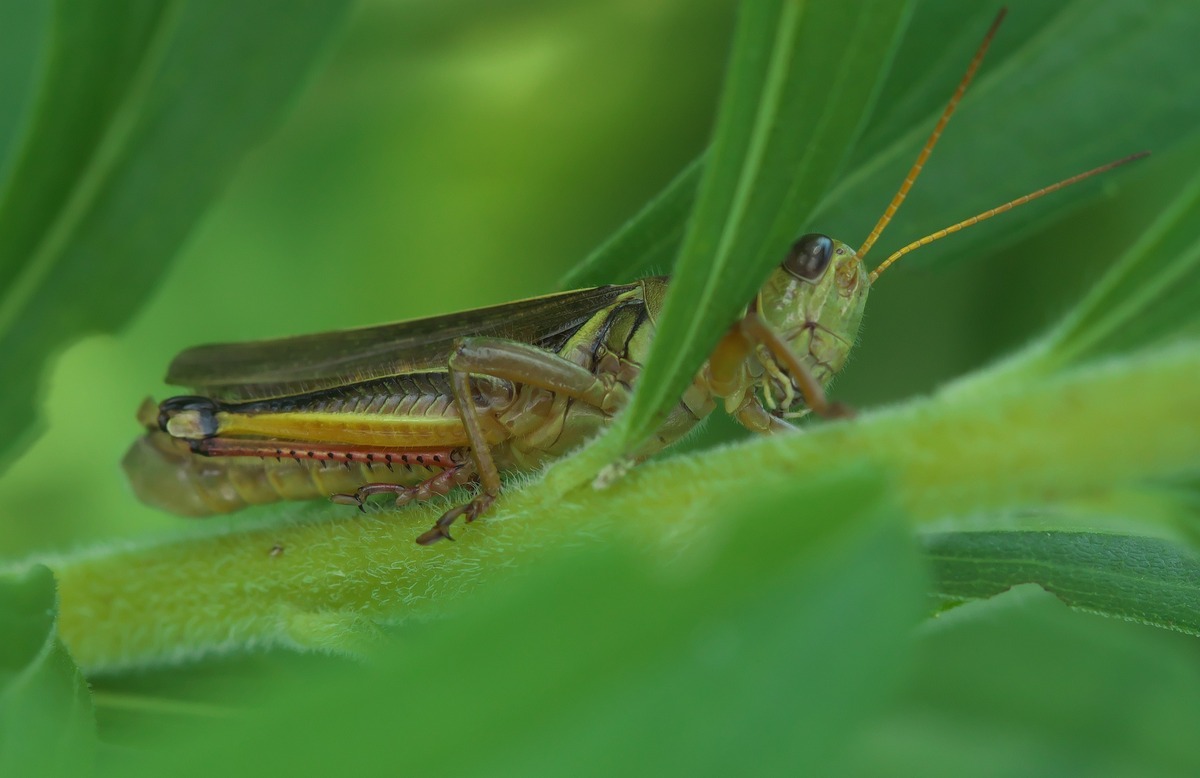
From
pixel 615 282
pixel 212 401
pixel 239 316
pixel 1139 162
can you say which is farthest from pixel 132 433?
pixel 1139 162

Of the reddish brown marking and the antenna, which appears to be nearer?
the antenna

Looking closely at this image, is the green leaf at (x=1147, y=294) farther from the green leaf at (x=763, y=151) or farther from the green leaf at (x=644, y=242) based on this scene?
the green leaf at (x=644, y=242)

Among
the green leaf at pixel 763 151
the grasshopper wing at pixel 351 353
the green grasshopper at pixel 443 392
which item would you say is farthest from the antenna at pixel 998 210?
the green leaf at pixel 763 151

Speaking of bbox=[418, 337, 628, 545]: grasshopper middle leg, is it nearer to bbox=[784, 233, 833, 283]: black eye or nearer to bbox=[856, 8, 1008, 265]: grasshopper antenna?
bbox=[784, 233, 833, 283]: black eye

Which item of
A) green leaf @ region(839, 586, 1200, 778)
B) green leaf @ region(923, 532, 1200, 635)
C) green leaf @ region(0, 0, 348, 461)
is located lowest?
green leaf @ region(839, 586, 1200, 778)

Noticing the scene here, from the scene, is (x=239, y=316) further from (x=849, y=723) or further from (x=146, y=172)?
(x=849, y=723)

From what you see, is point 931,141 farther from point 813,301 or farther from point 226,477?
point 226,477

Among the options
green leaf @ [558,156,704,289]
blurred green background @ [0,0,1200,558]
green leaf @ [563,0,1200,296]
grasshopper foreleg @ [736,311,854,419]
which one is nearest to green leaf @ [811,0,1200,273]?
green leaf @ [563,0,1200,296]
